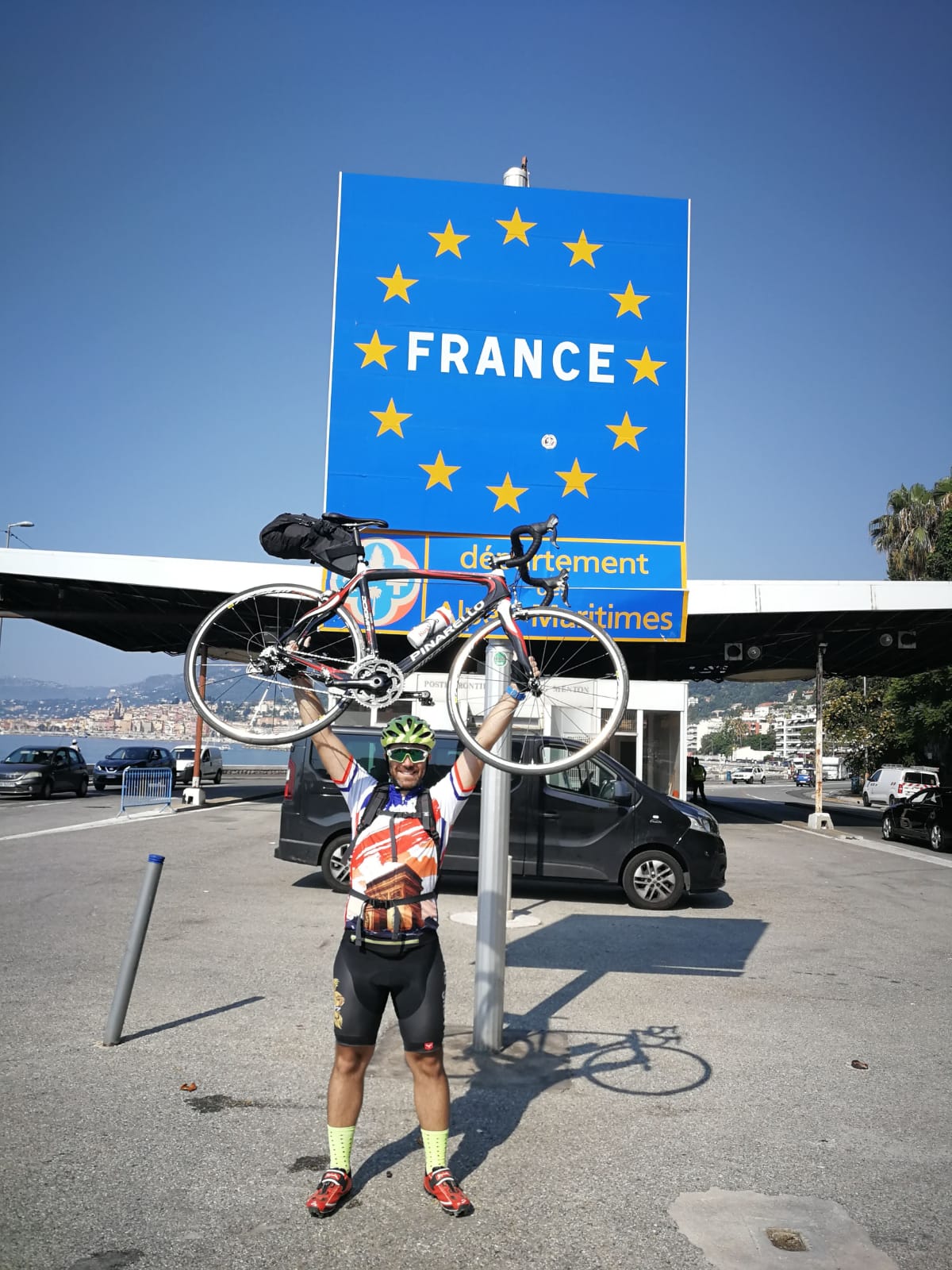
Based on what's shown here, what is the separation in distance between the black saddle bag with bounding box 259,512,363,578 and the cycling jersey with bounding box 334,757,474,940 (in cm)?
120

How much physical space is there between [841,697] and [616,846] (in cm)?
4608

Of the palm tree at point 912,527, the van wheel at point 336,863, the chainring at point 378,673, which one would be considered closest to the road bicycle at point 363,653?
the chainring at point 378,673

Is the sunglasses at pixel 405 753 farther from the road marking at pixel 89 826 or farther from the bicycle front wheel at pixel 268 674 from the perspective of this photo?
the road marking at pixel 89 826

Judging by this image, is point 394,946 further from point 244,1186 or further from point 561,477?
point 561,477

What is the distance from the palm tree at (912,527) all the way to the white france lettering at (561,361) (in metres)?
43.4

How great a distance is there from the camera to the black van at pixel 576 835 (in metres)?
12.2

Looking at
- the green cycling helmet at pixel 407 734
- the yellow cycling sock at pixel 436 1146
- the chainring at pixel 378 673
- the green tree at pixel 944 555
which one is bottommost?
the yellow cycling sock at pixel 436 1146

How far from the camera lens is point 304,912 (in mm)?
10828

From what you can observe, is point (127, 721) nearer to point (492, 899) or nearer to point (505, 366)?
point (492, 899)

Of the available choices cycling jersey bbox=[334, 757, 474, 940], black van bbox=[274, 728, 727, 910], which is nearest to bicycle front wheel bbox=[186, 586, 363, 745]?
cycling jersey bbox=[334, 757, 474, 940]

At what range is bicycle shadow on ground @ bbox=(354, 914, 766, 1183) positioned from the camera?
4.96 metres

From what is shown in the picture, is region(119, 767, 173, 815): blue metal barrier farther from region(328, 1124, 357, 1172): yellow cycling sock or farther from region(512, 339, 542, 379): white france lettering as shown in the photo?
region(328, 1124, 357, 1172): yellow cycling sock

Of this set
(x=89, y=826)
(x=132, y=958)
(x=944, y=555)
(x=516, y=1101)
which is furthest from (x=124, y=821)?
(x=944, y=555)

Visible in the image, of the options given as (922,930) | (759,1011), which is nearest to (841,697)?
(922,930)
